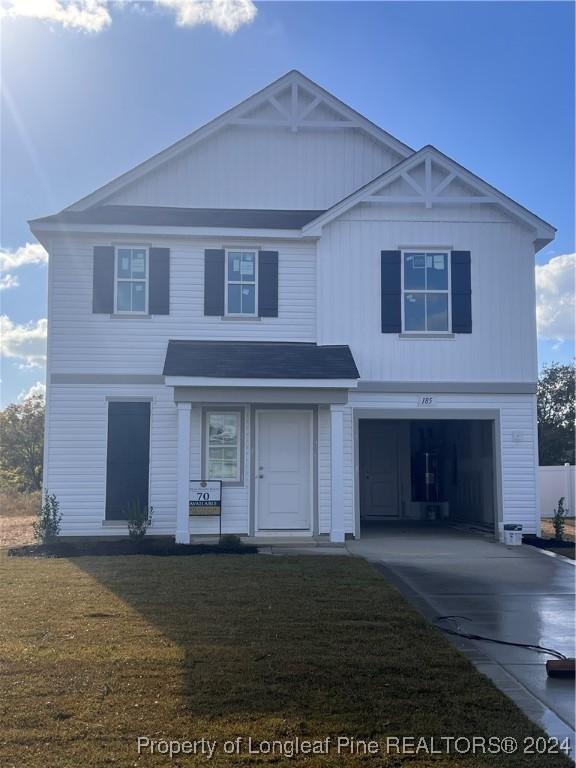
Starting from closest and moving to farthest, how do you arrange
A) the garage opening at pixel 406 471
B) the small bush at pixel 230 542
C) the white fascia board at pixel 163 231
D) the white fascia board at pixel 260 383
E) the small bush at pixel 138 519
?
1. the small bush at pixel 230 542
2. the white fascia board at pixel 260 383
3. the small bush at pixel 138 519
4. the white fascia board at pixel 163 231
5. the garage opening at pixel 406 471

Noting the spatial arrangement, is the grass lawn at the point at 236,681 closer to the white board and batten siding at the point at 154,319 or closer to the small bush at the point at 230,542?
the small bush at the point at 230,542

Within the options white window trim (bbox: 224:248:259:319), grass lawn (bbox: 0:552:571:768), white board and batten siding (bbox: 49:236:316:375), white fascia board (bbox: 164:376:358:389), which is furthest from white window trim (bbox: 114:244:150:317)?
grass lawn (bbox: 0:552:571:768)

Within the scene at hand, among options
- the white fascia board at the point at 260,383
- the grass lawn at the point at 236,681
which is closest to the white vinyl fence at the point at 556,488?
the white fascia board at the point at 260,383

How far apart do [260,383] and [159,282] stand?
9.79 feet

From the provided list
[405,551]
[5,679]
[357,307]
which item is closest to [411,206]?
[357,307]

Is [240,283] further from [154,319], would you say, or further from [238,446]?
[238,446]

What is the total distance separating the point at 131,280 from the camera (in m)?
14.3

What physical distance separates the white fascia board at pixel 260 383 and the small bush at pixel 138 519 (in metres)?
2.38

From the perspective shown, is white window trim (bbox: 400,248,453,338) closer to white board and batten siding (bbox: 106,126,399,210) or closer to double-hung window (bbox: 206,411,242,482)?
white board and batten siding (bbox: 106,126,399,210)

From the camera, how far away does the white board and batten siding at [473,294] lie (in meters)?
14.2

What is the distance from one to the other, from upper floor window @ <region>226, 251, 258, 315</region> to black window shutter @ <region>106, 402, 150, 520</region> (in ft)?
8.21

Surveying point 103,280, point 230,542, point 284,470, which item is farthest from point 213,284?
point 230,542

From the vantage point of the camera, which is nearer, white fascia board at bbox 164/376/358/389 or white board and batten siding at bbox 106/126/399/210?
white fascia board at bbox 164/376/358/389

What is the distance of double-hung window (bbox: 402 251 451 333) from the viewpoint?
14305mm
